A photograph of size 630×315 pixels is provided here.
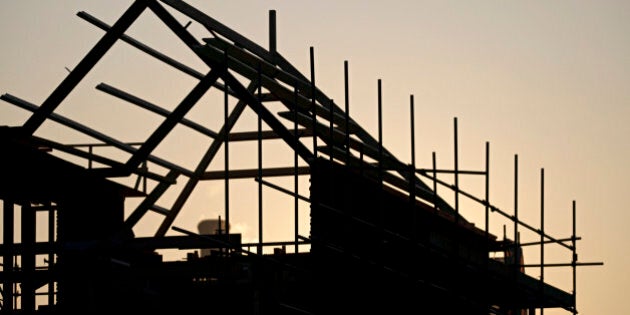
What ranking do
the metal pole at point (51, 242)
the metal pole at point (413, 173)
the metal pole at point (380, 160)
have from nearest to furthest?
the metal pole at point (380, 160) → the metal pole at point (413, 173) → the metal pole at point (51, 242)

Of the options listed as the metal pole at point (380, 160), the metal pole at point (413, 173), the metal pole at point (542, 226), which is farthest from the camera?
the metal pole at point (542, 226)

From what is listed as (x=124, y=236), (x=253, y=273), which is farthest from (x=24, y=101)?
(x=253, y=273)

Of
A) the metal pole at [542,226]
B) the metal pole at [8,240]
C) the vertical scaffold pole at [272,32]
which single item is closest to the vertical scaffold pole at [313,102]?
the vertical scaffold pole at [272,32]

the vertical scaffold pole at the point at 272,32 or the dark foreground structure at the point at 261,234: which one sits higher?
the vertical scaffold pole at the point at 272,32

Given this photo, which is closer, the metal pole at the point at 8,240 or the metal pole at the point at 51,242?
the metal pole at the point at 8,240

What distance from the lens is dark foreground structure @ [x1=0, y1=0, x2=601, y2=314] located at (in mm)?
31969

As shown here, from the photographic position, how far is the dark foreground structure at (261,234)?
1259 inches

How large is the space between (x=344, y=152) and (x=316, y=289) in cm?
291

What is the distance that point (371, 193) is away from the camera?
34188 mm

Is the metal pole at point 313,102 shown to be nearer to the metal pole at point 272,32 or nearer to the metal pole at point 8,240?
the metal pole at point 272,32

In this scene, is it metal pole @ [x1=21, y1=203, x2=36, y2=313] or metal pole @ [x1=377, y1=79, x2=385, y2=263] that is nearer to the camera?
metal pole @ [x1=377, y1=79, x2=385, y2=263]

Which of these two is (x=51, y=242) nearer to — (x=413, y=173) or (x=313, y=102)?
(x=313, y=102)

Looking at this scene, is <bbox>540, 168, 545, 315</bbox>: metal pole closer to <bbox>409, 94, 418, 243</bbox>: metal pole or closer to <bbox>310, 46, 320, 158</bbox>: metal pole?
<bbox>409, 94, 418, 243</bbox>: metal pole

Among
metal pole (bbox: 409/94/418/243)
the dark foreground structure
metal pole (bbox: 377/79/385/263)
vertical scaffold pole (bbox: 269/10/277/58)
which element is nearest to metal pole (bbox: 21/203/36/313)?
the dark foreground structure
